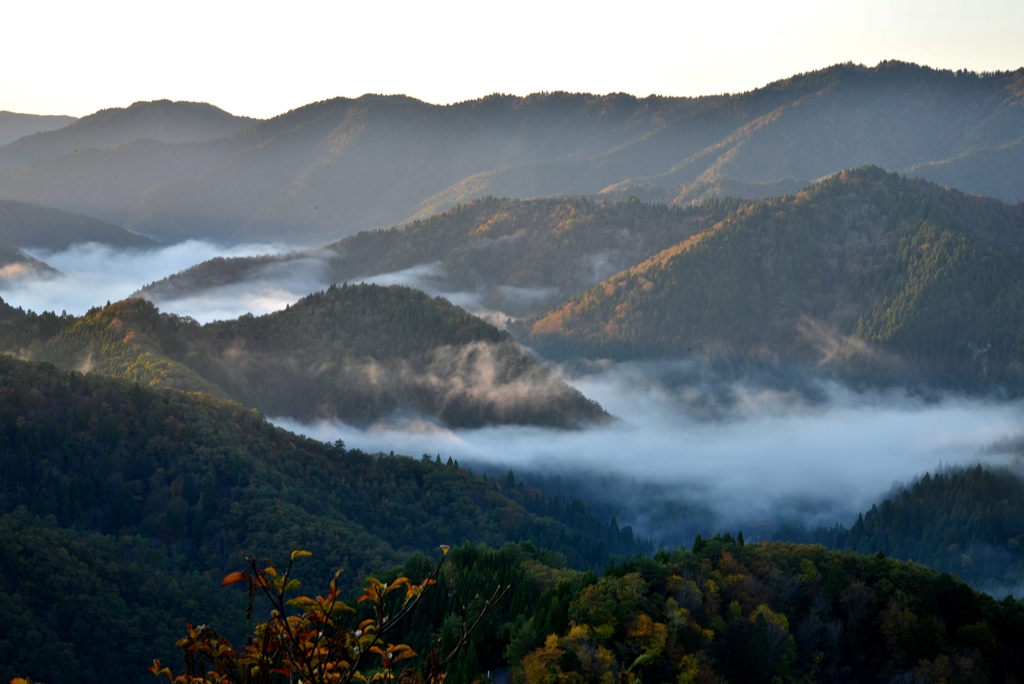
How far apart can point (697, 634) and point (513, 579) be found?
38165 millimetres

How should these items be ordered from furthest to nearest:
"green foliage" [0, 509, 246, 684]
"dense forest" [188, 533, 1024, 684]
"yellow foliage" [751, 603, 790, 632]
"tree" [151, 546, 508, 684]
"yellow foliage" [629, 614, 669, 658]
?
"green foliage" [0, 509, 246, 684], "yellow foliage" [751, 603, 790, 632], "yellow foliage" [629, 614, 669, 658], "dense forest" [188, 533, 1024, 684], "tree" [151, 546, 508, 684]

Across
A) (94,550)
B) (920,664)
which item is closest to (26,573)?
(94,550)

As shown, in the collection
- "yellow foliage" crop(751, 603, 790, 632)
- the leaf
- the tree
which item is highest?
the leaf

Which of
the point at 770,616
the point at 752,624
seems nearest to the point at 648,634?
the point at 752,624

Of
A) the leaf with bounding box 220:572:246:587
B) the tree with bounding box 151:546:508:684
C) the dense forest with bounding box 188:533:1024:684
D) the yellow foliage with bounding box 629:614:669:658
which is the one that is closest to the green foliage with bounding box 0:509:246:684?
the dense forest with bounding box 188:533:1024:684

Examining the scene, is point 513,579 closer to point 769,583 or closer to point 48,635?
point 769,583

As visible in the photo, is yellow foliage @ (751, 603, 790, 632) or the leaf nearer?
the leaf

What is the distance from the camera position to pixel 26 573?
159625 millimetres

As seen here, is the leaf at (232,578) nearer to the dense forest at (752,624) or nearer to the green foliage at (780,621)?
the dense forest at (752,624)

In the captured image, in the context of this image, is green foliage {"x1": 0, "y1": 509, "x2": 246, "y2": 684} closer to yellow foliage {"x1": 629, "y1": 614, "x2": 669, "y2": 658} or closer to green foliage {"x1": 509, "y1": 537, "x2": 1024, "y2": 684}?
green foliage {"x1": 509, "y1": 537, "x2": 1024, "y2": 684}

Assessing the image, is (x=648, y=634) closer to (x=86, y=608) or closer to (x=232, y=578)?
(x=86, y=608)

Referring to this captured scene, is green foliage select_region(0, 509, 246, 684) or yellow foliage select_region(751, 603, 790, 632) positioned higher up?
yellow foliage select_region(751, 603, 790, 632)

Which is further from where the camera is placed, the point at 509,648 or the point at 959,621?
the point at 959,621

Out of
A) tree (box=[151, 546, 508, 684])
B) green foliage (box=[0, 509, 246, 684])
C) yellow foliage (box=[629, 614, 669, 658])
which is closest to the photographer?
tree (box=[151, 546, 508, 684])
